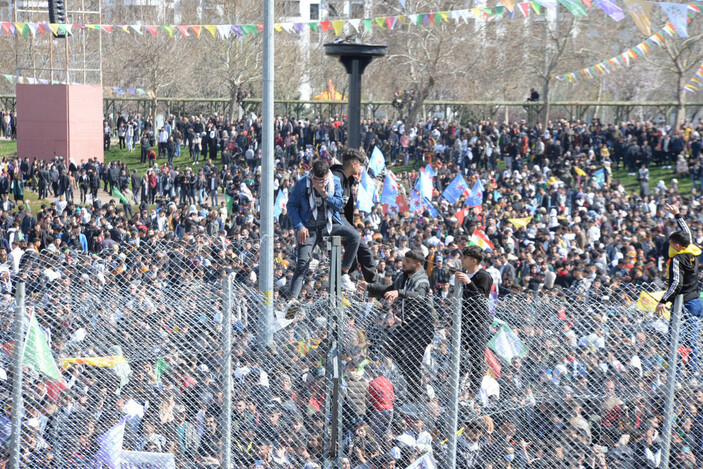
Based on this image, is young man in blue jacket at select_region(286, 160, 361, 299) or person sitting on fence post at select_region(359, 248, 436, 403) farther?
young man in blue jacket at select_region(286, 160, 361, 299)

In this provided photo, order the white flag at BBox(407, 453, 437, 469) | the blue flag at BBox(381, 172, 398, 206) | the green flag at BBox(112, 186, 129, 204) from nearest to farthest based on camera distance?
the white flag at BBox(407, 453, 437, 469) → the blue flag at BBox(381, 172, 398, 206) → the green flag at BBox(112, 186, 129, 204)

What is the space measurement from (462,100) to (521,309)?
40412 mm

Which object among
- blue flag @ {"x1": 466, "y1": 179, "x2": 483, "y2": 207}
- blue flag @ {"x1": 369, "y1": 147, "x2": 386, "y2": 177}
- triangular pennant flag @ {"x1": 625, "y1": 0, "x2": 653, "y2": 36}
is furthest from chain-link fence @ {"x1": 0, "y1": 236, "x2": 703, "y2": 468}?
blue flag @ {"x1": 466, "y1": 179, "x2": 483, "y2": 207}

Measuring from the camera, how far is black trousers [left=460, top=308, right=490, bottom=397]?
6469 mm

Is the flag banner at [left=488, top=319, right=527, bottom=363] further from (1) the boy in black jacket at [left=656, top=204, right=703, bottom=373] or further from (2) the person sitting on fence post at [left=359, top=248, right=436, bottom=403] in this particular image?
(1) the boy in black jacket at [left=656, top=204, right=703, bottom=373]

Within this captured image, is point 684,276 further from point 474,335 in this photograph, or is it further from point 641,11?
point 641,11

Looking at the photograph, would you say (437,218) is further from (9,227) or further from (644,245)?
(9,227)

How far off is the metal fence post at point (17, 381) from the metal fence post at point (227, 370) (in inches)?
53.8

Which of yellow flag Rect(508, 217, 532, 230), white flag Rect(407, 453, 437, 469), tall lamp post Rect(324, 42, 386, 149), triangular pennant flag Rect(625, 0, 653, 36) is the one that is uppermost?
triangular pennant flag Rect(625, 0, 653, 36)

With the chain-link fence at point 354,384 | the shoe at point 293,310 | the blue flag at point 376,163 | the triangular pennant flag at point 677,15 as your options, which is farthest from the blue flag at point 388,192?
the chain-link fence at point 354,384

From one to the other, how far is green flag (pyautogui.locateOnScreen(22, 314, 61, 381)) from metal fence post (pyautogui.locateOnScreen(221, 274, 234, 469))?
125cm

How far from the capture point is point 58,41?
1638 inches

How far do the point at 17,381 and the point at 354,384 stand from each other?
2392mm

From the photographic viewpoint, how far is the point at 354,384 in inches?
262
